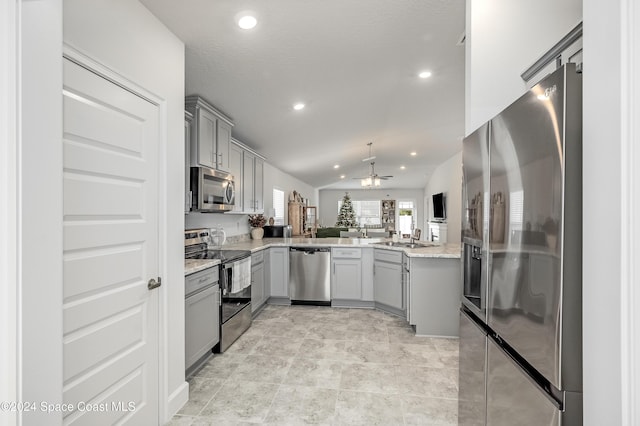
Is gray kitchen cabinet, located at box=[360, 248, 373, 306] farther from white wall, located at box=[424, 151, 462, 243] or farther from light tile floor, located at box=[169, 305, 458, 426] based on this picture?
white wall, located at box=[424, 151, 462, 243]

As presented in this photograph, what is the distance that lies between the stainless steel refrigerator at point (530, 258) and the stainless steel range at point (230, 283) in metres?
2.18

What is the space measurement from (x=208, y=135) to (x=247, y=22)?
1.43 m

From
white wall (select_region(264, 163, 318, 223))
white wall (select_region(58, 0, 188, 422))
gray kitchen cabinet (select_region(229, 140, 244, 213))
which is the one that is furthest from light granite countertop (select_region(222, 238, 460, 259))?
white wall (select_region(264, 163, 318, 223))

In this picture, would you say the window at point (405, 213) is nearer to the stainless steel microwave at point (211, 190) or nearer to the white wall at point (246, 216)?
the white wall at point (246, 216)

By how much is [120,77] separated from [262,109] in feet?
6.56

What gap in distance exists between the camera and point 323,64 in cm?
264

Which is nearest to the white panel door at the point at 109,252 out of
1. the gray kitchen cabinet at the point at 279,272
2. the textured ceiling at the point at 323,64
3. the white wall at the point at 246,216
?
the textured ceiling at the point at 323,64

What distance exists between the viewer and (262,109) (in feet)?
11.5

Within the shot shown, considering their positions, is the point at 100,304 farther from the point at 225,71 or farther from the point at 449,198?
the point at 449,198

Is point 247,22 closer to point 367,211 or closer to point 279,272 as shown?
point 279,272

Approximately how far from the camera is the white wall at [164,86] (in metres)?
1.47

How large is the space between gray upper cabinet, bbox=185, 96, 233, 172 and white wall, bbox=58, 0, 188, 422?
852 mm

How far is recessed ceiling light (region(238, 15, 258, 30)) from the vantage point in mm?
1923
